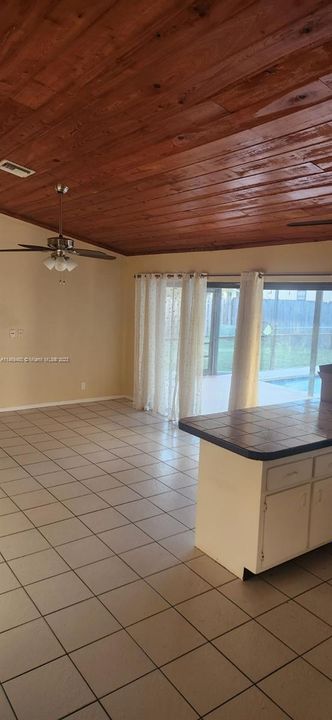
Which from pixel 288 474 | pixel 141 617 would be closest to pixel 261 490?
pixel 288 474

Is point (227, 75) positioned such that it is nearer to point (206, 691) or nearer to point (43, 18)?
point (43, 18)

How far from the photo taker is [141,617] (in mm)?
2328

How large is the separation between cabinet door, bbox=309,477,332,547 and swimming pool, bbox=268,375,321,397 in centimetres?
167

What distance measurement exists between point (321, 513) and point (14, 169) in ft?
11.8

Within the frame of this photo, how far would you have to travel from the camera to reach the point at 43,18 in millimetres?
1863

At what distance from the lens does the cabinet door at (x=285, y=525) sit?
8.55 feet

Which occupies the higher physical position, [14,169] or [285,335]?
[14,169]

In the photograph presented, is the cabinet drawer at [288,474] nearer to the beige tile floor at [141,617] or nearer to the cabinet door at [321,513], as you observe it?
the cabinet door at [321,513]

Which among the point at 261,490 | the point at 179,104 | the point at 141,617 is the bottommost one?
the point at 141,617

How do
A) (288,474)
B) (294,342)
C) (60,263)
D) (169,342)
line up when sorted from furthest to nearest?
(169,342)
(294,342)
(60,263)
(288,474)

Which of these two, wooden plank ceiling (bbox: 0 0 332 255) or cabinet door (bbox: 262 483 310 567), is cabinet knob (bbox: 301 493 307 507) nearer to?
cabinet door (bbox: 262 483 310 567)

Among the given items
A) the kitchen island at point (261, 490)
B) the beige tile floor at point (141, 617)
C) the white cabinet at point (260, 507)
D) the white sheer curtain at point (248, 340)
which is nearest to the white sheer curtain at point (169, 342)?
the white sheer curtain at point (248, 340)

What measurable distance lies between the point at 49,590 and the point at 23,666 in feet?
1.75

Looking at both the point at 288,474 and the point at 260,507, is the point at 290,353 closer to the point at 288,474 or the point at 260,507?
the point at 288,474
